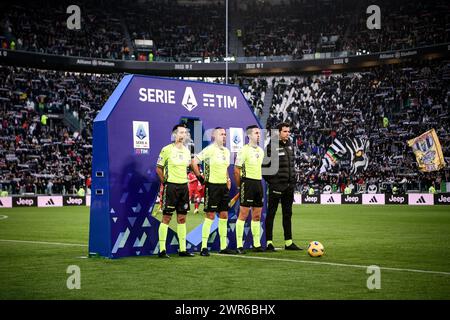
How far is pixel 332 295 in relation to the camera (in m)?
8.35

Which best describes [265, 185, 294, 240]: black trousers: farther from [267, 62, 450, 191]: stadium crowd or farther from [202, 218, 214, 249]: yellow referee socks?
[267, 62, 450, 191]: stadium crowd

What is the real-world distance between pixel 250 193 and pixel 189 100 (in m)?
2.76

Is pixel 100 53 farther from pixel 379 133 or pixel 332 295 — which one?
pixel 332 295

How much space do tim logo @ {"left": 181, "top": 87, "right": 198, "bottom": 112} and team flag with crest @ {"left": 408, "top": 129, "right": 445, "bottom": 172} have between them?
30615 millimetres

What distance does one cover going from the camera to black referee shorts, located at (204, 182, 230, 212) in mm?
13516

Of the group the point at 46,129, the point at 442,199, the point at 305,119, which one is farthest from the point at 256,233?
the point at 305,119

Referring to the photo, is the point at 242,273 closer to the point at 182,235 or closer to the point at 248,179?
the point at 182,235

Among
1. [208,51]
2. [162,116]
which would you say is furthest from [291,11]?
[162,116]

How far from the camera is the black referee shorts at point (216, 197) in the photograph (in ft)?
44.3

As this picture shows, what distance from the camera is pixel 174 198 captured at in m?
12.9

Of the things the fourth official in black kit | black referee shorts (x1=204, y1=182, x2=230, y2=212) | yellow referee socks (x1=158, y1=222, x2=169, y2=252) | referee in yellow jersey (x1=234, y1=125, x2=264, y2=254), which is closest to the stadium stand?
the fourth official in black kit

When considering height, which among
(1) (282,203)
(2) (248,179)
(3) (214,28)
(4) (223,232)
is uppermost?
(3) (214,28)

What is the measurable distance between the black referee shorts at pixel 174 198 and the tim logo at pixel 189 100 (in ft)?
8.00

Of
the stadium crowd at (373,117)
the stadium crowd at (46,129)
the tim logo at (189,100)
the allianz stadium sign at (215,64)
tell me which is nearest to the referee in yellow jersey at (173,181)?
the tim logo at (189,100)
